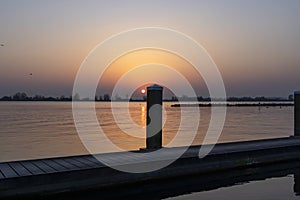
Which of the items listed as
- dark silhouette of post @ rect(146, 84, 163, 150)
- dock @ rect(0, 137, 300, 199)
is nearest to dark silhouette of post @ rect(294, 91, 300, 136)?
dock @ rect(0, 137, 300, 199)

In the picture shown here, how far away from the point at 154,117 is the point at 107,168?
2578 mm

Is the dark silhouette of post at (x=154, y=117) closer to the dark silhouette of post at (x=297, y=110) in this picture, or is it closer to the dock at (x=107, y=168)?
the dock at (x=107, y=168)

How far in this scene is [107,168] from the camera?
645cm

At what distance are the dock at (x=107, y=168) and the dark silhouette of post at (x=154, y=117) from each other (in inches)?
17.2

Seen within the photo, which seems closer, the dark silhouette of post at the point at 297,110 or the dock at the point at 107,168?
the dock at the point at 107,168

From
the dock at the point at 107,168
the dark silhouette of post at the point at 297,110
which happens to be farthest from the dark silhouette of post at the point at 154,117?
the dark silhouette of post at the point at 297,110

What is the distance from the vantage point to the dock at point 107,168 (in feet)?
18.8

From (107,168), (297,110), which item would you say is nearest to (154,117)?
(107,168)

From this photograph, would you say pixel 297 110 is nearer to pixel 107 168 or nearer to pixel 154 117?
pixel 154 117

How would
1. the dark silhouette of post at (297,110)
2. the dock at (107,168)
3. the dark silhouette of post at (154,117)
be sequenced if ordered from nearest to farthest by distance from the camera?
1. the dock at (107,168)
2. the dark silhouette of post at (154,117)
3. the dark silhouette of post at (297,110)

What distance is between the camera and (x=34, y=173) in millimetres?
5934

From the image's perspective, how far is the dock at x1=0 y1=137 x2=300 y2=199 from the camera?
5.74 metres

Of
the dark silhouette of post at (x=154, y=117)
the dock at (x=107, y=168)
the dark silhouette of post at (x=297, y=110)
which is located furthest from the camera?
the dark silhouette of post at (x=297, y=110)

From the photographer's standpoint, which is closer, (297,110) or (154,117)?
(154,117)
